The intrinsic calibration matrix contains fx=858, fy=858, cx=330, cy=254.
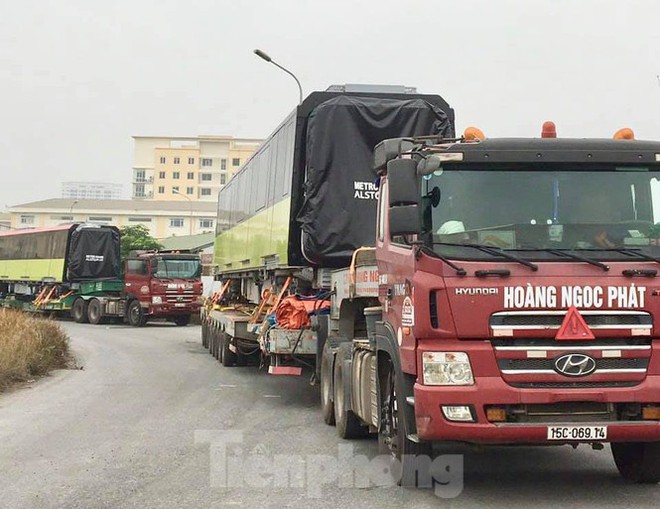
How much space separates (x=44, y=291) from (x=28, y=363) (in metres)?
24.1

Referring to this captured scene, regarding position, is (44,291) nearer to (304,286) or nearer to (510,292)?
(304,286)

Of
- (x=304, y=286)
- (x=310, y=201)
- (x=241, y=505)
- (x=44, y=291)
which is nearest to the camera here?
(x=241, y=505)

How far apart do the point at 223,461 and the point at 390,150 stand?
129 inches

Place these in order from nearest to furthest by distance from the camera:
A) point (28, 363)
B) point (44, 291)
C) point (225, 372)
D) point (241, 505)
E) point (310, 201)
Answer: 1. point (241, 505)
2. point (310, 201)
3. point (28, 363)
4. point (225, 372)
5. point (44, 291)

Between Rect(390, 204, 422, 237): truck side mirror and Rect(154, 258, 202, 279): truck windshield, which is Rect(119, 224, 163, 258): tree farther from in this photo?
Rect(390, 204, 422, 237): truck side mirror

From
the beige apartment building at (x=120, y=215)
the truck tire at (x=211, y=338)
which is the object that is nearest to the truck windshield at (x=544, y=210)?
the truck tire at (x=211, y=338)

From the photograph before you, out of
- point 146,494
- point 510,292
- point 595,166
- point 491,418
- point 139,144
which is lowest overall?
point 146,494

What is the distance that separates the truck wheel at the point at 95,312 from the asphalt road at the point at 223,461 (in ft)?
68.5

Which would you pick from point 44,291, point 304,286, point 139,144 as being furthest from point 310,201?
point 139,144

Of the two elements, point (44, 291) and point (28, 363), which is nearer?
point (28, 363)

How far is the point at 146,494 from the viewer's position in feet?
21.9

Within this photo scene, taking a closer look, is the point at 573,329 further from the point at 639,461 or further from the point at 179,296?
the point at 179,296

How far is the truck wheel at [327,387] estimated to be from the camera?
991 cm

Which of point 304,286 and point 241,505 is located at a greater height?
point 304,286
